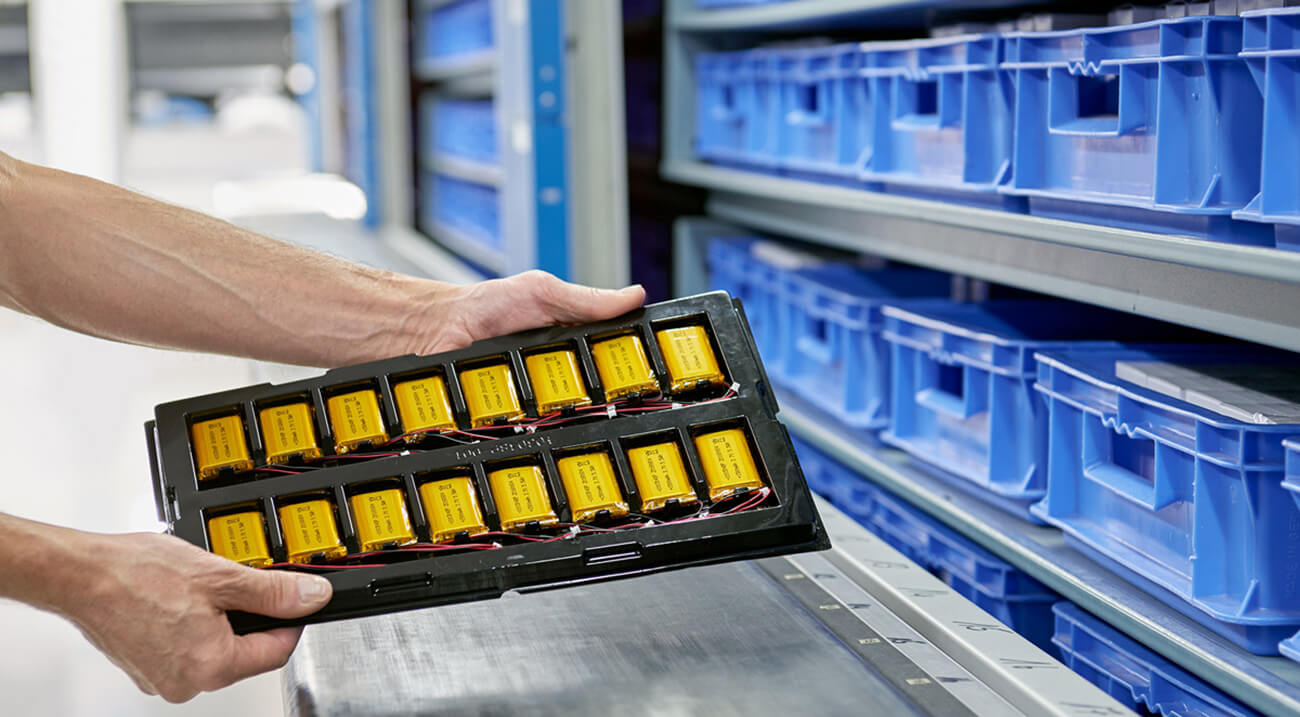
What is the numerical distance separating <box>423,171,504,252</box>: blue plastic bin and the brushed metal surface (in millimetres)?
3120

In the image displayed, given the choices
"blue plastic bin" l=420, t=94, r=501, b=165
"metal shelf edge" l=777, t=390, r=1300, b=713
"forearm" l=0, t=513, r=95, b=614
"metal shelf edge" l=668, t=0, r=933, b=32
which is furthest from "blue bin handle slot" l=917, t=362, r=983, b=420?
"blue plastic bin" l=420, t=94, r=501, b=165

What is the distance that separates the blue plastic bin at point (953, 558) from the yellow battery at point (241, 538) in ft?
2.72

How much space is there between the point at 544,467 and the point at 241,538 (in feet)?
0.97

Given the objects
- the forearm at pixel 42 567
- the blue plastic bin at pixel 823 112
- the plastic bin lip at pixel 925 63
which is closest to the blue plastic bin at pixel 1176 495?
the plastic bin lip at pixel 925 63

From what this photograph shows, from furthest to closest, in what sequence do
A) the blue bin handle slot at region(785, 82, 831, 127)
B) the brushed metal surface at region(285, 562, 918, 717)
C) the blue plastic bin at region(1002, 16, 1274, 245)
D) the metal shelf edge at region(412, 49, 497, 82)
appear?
the metal shelf edge at region(412, 49, 497, 82) < the blue bin handle slot at region(785, 82, 831, 127) < the blue plastic bin at region(1002, 16, 1274, 245) < the brushed metal surface at region(285, 562, 918, 717)

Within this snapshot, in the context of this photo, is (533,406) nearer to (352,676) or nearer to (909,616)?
(352,676)

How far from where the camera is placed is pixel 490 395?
50.9 inches

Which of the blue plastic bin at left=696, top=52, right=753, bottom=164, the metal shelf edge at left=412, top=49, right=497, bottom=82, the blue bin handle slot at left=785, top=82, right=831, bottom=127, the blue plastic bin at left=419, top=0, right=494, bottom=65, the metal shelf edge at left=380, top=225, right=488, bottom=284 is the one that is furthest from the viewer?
the blue plastic bin at left=419, top=0, right=494, bottom=65

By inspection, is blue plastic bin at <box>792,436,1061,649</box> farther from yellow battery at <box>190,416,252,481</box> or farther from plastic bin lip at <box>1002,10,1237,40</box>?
yellow battery at <box>190,416,252,481</box>

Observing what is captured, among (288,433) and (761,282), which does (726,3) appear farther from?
A: (288,433)

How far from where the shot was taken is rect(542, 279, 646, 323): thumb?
4.47ft

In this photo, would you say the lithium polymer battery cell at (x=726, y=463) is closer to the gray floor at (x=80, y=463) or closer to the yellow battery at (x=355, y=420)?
the yellow battery at (x=355, y=420)

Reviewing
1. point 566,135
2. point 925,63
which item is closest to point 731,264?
point 566,135

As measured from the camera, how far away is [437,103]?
5.62m
